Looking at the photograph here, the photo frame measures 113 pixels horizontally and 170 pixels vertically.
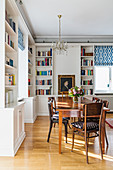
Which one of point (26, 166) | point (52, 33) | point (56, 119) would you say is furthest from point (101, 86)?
point (26, 166)

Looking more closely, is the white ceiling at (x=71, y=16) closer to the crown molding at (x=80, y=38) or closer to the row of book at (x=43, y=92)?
the crown molding at (x=80, y=38)

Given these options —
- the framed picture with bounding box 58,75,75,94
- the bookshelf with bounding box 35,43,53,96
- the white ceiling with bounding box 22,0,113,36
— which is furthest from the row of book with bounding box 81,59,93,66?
the bookshelf with bounding box 35,43,53,96

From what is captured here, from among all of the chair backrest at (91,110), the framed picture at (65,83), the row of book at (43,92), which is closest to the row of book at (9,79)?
the chair backrest at (91,110)

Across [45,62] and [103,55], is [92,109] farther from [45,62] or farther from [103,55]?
[103,55]

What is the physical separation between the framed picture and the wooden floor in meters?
3.32

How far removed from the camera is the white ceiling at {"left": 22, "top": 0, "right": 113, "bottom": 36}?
4309 millimetres

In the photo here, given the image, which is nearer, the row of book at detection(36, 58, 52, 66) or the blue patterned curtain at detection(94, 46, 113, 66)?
the row of book at detection(36, 58, 52, 66)

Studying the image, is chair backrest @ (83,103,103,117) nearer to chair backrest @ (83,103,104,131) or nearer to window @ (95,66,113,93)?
chair backrest @ (83,103,104,131)

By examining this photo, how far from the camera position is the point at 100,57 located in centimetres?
725


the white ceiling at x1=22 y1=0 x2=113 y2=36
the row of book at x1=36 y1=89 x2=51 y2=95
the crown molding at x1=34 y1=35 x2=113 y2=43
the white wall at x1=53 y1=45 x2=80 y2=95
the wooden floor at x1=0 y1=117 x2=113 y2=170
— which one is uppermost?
the white ceiling at x1=22 y1=0 x2=113 y2=36

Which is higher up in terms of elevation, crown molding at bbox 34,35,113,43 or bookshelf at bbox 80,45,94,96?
crown molding at bbox 34,35,113,43

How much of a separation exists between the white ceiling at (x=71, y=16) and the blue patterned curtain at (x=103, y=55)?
63 centimetres

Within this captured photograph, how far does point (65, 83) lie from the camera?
7098 millimetres

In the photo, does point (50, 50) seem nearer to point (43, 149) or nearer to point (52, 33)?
point (52, 33)
